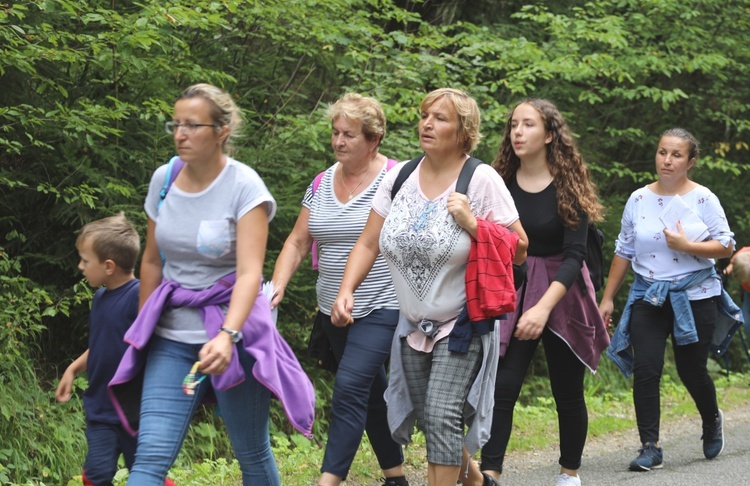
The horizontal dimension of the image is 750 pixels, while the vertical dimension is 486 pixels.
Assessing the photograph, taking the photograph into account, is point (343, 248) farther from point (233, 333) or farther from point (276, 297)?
point (233, 333)

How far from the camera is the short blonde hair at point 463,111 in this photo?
454cm

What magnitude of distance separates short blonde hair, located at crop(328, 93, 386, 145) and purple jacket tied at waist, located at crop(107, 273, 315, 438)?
157cm

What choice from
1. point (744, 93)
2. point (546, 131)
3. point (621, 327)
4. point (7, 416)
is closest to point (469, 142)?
point (546, 131)

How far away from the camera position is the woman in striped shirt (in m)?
→ 4.90

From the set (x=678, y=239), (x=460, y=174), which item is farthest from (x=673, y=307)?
(x=460, y=174)

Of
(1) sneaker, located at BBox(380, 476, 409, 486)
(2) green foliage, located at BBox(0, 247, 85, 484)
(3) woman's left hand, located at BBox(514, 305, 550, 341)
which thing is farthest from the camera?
(2) green foliage, located at BBox(0, 247, 85, 484)

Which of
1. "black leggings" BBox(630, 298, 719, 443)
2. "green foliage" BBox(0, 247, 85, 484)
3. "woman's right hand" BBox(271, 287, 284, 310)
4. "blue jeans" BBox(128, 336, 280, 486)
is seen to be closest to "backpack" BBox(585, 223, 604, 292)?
"black leggings" BBox(630, 298, 719, 443)

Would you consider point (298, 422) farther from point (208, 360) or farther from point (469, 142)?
point (469, 142)

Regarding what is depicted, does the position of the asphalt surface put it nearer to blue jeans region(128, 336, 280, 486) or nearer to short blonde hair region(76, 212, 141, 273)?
blue jeans region(128, 336, 280, 486)

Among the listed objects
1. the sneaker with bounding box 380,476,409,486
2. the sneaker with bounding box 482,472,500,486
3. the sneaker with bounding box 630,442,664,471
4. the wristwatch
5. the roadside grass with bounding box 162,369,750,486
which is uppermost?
the wristwatch

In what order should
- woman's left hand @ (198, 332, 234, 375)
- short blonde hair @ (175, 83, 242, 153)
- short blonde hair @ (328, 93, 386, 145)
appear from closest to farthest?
1. woman's left hand @ (198, 332, 234, 375)
2. short blonde hair @ (175, 83, 242, 153)
3. short blonde hair @ (328, 93, 386, 145)

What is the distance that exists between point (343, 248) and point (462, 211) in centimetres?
104

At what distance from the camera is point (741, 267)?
258 inches

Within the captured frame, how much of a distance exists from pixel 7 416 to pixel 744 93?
403 inches
